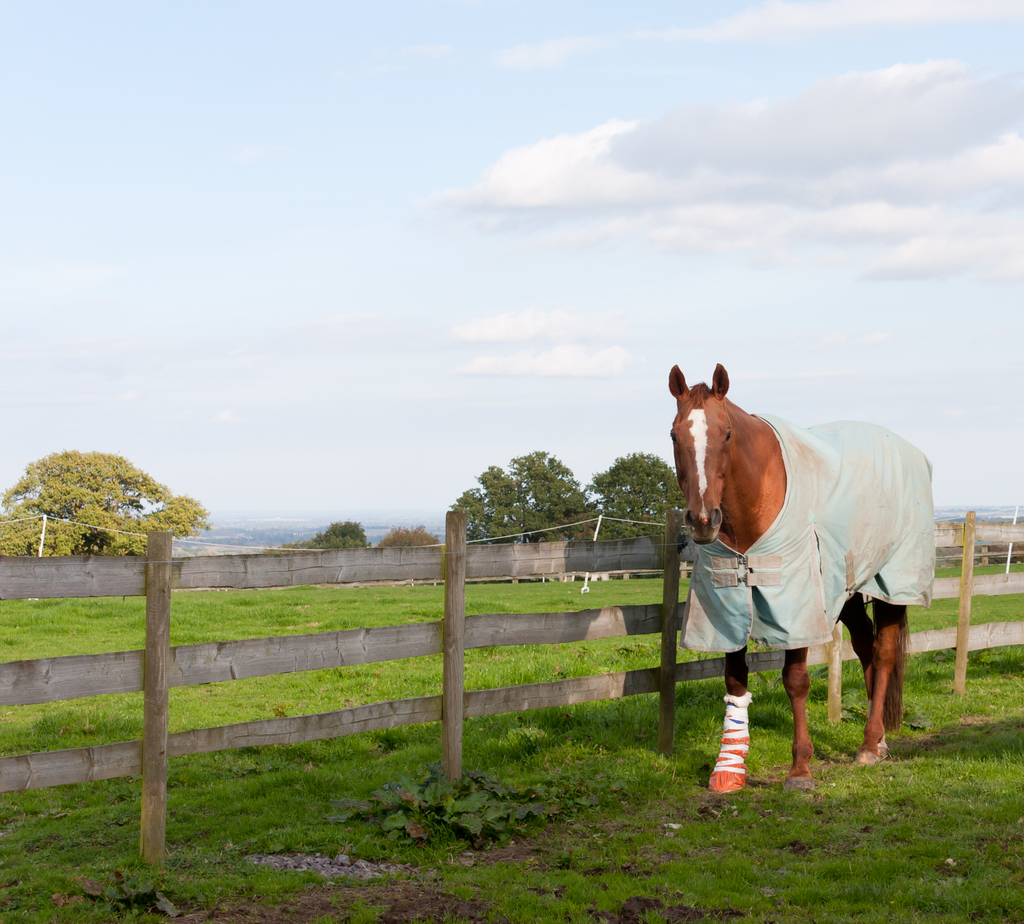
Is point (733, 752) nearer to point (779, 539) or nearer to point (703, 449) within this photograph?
point (779, 539)

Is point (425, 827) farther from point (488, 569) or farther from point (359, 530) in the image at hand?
point (359, 530)

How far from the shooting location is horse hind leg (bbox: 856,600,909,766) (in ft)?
22.4

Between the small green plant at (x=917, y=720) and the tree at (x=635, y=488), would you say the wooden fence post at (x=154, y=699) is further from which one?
the tree at (x=635, y=488)

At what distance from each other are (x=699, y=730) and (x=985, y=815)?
7.77 feet

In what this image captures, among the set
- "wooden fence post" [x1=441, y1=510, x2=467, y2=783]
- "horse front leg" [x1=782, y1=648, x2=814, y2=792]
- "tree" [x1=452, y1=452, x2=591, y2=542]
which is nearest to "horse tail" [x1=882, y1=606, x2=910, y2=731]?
"horse front leg" [x1=782, y1=648, x2=814, y2=792]

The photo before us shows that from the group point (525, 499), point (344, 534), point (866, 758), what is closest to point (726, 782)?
point (866, 758)

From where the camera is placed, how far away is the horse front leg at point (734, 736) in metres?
5.84

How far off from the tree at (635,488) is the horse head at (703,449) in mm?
40798

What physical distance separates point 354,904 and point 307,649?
4.94 ft

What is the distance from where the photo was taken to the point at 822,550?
605 cm

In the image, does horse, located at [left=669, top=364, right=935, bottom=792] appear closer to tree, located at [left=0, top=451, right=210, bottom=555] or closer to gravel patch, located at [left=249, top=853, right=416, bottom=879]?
gravel patch, located at [left=249, top=853, right=416, bottom=879]

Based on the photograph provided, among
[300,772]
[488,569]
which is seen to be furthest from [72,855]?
[488,569]

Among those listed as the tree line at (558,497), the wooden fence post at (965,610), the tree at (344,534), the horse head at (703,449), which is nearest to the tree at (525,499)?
the tree line at (558,497)

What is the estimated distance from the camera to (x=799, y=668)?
608cm
